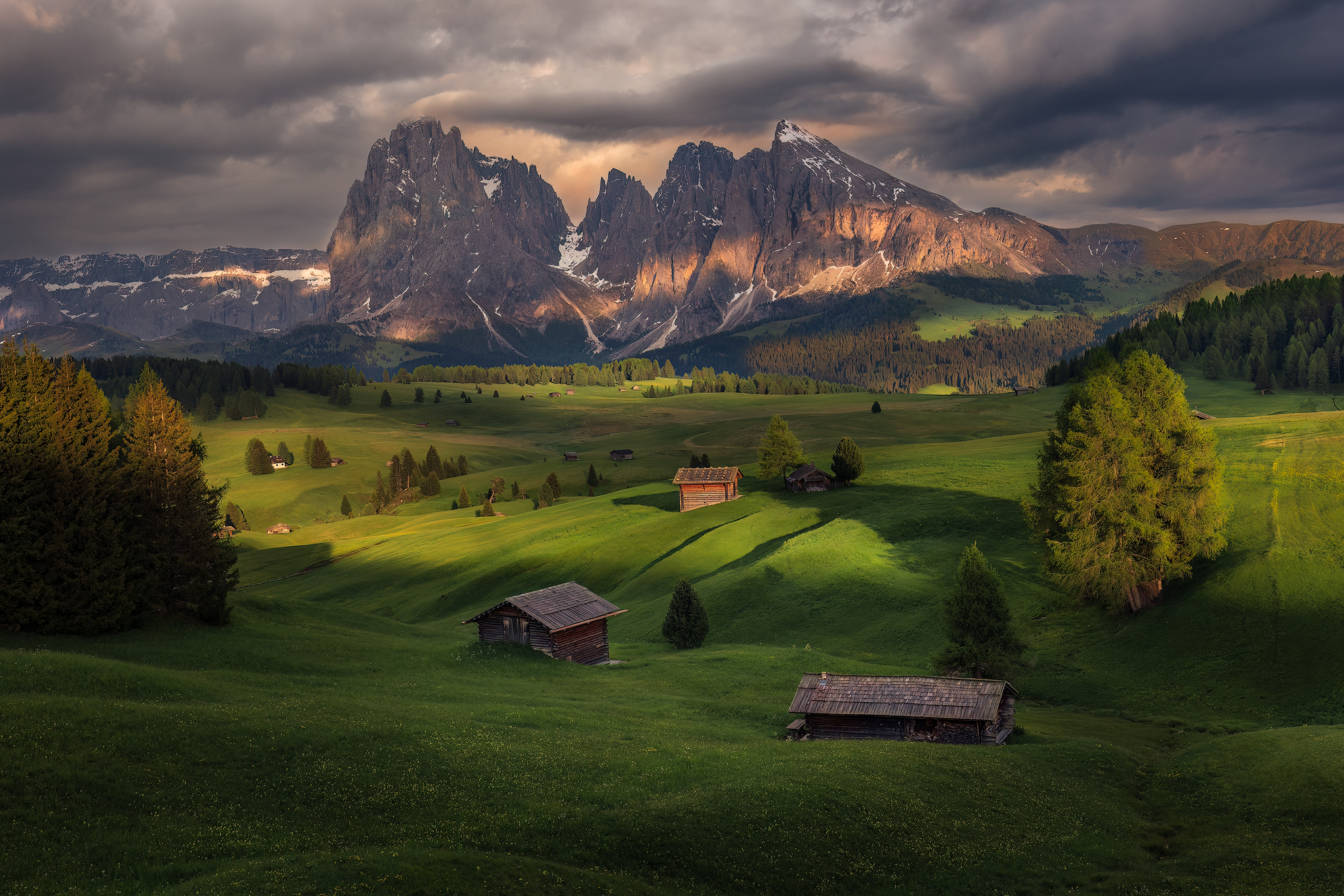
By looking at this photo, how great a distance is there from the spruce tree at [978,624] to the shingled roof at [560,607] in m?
21.4

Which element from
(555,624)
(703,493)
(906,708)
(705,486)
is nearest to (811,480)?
(705,486)

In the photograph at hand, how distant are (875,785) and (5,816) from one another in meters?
22.7

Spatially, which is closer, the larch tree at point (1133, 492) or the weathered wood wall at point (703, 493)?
the larch tree at point (1133, 492)

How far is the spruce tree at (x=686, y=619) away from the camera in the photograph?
189ft

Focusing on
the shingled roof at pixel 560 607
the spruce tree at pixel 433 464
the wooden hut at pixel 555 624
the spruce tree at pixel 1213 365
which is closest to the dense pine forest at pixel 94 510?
the shingled roof at pixel 560 607

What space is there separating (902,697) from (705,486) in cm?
6519

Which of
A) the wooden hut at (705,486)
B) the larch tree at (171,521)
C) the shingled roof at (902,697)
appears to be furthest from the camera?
the wooden hut at (705,486)

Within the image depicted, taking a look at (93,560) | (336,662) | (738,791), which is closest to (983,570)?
(738,791)

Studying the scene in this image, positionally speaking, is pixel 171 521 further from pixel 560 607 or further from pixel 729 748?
pixel 729 748

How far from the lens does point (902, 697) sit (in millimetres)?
37812

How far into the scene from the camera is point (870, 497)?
8844 centimetres

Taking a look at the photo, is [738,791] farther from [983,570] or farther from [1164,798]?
[983,570]

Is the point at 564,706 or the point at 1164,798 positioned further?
the point at 564,706

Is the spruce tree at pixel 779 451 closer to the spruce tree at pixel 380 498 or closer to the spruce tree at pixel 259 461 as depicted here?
the spruce tree at pixel 380 498
